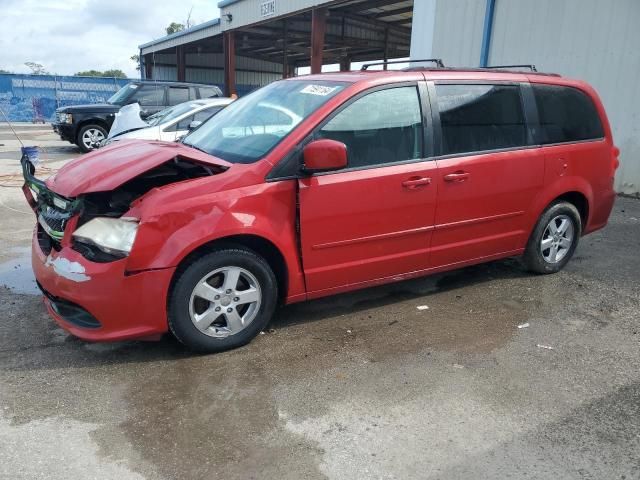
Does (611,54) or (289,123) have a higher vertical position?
(611,54)

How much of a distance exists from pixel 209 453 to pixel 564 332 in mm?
2666

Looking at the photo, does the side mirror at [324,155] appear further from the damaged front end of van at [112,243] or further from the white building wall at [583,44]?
the white building wall at [583,44]

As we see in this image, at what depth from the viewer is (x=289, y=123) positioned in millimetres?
3652

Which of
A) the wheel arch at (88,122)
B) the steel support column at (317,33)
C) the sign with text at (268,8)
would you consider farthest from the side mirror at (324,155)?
the sign with text at (268,8)

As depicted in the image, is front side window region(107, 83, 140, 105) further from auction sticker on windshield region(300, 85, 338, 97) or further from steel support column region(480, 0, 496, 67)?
auction sticker on windshield region(300, 85, 338, 97)

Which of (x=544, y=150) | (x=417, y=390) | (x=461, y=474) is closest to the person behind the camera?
(x=461, y=474)

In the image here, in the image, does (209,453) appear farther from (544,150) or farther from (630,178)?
(630,178)

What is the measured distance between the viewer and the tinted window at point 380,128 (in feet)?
12.0

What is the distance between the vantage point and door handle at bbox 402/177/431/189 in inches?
150

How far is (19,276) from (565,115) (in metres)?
5.06

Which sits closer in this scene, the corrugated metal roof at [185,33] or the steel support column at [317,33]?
the steel support column at [317,33]

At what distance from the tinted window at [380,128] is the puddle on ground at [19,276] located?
285 cm

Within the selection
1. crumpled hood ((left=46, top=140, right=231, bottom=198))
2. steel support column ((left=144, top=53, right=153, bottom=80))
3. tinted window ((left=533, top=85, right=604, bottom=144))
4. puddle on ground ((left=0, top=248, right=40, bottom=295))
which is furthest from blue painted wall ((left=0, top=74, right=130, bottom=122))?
tinted window ((left=533, top=85, right=604, bottom=144))

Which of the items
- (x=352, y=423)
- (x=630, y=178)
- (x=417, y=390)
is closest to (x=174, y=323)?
(x=352, y=423)
